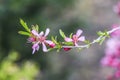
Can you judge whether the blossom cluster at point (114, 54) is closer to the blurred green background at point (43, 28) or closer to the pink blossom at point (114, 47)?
the pink blossom at point (114, 47)

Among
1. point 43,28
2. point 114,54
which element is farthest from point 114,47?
point 43,28

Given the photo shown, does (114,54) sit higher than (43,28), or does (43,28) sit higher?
(43,28)

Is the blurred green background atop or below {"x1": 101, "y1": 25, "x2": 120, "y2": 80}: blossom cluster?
atop

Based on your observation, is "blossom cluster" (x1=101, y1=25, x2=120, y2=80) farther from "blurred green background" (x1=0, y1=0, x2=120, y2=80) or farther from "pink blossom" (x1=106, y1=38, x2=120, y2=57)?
"blurred green background" (x1=0, y1=0, x2=120, y2=80)

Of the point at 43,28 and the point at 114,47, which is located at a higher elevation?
the point at 43,28

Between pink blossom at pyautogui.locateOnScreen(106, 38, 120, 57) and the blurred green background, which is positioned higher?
the blurred green background

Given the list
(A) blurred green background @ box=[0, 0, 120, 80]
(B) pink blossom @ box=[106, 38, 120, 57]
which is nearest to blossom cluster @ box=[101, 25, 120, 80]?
(B) pink blossom @ box=[106, 38, 120, 57]

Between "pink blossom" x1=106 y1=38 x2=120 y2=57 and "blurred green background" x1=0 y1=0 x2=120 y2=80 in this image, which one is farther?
"blurred green background" x1=0 y1=0 x2=120 y2=80

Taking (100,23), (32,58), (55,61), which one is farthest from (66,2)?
(100,23)

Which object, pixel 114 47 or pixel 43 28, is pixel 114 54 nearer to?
pixel 114 47

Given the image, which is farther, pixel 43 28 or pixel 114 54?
pixel 43 28

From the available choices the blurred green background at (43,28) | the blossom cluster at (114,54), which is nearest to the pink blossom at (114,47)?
the blossom cluster at (114,54)
